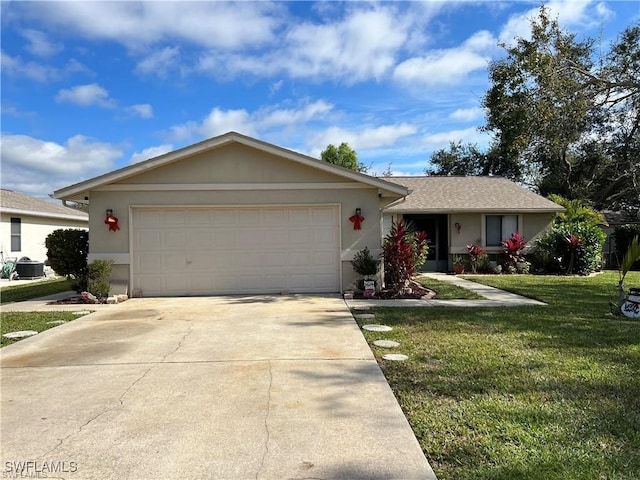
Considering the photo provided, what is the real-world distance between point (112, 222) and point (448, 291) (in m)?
8.55

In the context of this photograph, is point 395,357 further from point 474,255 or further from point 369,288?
point 474,255

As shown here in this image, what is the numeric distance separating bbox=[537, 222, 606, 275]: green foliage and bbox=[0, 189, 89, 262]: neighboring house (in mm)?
19485

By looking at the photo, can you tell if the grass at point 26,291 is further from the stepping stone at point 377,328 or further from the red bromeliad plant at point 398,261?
the red bromeliad plant at point 398,261

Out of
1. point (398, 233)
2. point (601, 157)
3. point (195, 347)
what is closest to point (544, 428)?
point (195, 347)

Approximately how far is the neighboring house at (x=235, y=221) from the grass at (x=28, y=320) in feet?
6.77

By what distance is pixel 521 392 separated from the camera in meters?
4.30

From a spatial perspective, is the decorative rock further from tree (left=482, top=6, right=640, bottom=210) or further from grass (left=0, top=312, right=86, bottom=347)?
tree (left=482, top=6, right=640, bottom=210)

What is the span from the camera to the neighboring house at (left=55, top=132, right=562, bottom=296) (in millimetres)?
10789

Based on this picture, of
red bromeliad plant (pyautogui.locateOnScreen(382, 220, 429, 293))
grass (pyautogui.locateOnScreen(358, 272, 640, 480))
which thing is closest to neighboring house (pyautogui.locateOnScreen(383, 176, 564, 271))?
red bromeliad plant (pyautogui.locateOnScreen(382, 220, 429, 293))

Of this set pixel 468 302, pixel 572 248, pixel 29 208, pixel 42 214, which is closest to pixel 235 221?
pixel 468 302

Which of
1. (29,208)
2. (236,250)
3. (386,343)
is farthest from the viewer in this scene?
(29,208)

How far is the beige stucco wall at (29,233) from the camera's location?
17766 millimetres

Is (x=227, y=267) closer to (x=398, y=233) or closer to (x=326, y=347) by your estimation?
(x=398, y=233)

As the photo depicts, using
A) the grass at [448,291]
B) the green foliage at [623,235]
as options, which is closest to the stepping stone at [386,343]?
the grass at [448,291]
